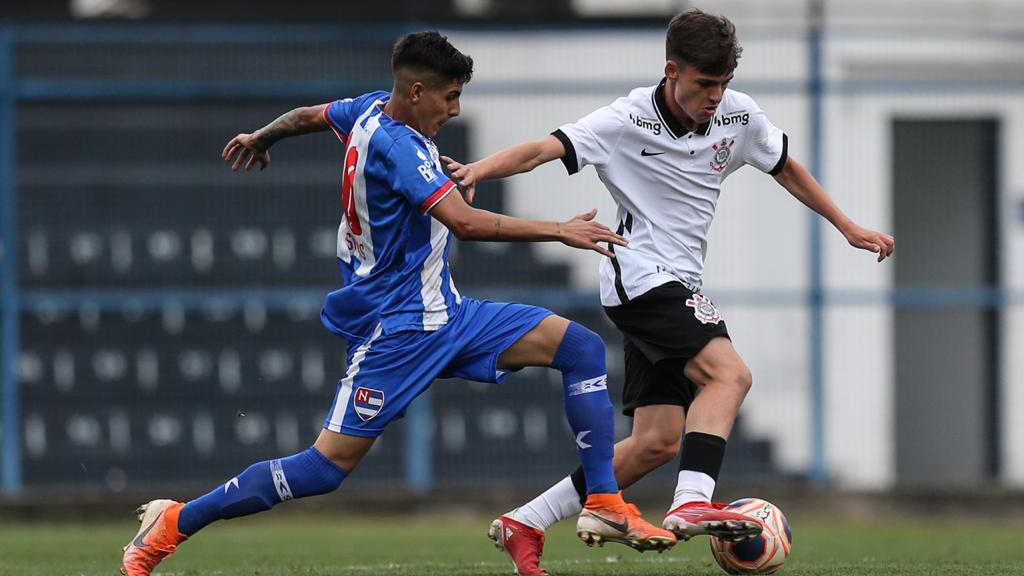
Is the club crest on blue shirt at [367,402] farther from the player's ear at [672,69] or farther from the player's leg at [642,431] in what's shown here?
the player's ear at [672,69]

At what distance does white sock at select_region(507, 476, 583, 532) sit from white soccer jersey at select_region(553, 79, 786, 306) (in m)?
0.74

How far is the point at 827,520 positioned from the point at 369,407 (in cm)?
648

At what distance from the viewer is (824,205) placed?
21.2ft

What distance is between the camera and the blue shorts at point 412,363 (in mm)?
5719

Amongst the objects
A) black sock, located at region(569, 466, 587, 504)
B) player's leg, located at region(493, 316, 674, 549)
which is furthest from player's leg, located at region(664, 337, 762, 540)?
black sock, located at region(569, 466, 587, 504)

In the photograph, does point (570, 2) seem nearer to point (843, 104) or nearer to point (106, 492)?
point (843, 104)

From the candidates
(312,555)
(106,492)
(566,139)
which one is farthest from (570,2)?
(566,139)

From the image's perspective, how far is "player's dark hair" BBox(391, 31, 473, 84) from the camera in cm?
568

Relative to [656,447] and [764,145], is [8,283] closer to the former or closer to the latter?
[656,447]

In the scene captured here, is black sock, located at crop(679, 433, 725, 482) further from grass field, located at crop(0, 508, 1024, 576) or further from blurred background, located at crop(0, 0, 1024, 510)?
blurred background, located at crop(0, 0, 1024, 510)

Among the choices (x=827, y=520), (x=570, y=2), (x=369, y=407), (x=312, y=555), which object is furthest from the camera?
(x=570, y=2)

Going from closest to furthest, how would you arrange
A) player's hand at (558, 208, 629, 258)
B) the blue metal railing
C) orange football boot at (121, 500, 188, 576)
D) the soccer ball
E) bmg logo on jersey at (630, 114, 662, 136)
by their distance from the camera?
player's hand at (558, 208, 629, 258) → orange football boot at (121, 500, 188, 576) → the soccer ball → bmg logo on jersey at (630, 114, 662, 136) → the blue metal railing

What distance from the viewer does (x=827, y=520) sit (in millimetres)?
→ 11516

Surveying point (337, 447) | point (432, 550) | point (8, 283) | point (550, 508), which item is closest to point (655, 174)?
point (550, 508)
